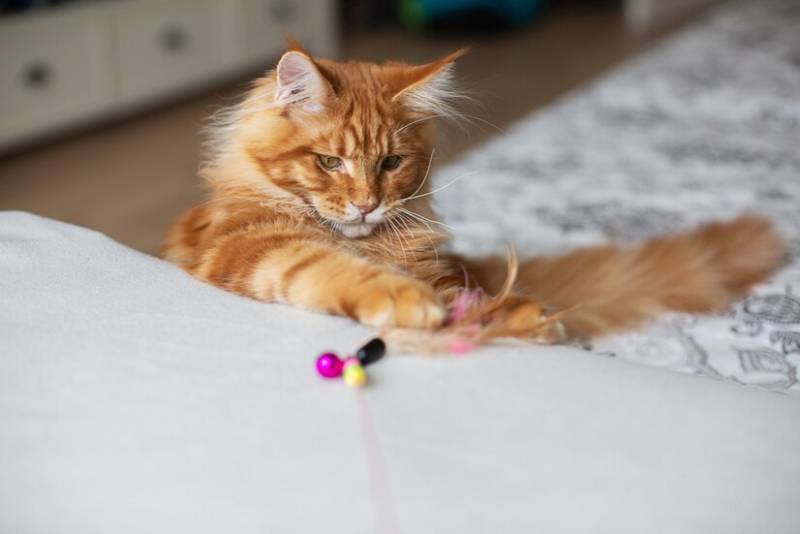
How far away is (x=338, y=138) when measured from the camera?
136cm

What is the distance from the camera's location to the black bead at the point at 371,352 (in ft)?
3.32

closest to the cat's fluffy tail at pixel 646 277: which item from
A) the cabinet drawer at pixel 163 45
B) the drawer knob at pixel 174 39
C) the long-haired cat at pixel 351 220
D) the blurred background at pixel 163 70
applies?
the long-haired cat at pixel 351 220

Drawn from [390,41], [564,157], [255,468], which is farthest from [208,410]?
[390,41]

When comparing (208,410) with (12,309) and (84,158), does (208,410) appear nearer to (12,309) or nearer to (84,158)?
(12,309)

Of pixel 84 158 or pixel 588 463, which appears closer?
pixel 588 463

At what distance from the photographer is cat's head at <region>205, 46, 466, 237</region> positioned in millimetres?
1364

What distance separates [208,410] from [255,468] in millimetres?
101

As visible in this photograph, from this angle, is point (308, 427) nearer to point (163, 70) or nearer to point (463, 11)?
point (163, 70)

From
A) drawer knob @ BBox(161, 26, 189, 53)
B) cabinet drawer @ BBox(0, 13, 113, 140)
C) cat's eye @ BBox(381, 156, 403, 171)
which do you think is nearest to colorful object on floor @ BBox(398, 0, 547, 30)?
drawer knob @ BBox(161, 26, 189, 53)

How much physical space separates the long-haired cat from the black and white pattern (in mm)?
101

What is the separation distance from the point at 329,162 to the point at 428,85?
20 cm

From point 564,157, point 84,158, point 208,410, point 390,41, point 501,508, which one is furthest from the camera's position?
point 390,41

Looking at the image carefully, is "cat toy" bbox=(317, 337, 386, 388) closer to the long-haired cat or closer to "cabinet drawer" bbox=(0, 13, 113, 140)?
the long-haired cat

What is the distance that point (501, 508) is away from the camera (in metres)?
0.83
